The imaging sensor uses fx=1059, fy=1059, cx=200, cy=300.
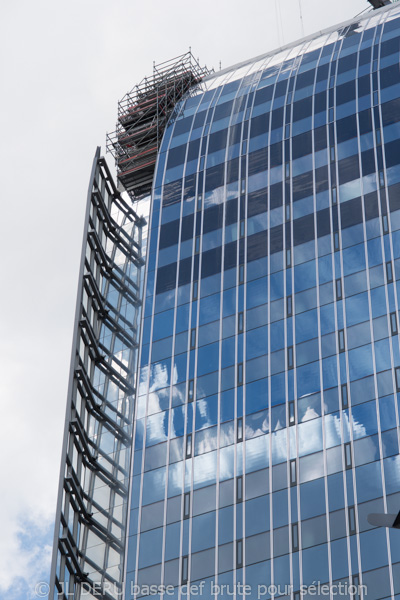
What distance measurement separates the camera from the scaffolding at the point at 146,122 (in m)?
114

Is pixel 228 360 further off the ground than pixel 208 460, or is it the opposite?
pixel 228 360

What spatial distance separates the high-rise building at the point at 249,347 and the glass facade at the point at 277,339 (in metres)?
0.16

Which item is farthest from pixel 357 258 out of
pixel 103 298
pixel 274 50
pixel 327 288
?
pixel 274 50

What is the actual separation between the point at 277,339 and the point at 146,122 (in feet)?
139

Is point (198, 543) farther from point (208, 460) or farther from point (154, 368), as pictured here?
point (154, 368)

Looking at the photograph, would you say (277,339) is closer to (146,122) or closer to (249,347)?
(249,347)

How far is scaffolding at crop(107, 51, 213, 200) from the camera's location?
11362cm

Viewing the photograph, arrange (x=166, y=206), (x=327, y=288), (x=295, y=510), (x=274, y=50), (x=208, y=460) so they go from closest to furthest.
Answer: (x=295, y=510), (x=208, y=460), (x=327, y=288), (x=166, y=206), (x=274, y=50)

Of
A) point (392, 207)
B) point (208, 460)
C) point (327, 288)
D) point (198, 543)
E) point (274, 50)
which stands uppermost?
point (274, 50)

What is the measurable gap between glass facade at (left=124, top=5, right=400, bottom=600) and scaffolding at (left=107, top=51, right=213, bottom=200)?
17.1ft

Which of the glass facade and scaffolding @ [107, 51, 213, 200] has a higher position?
scaffolding @ [107, 51, 213, 200]

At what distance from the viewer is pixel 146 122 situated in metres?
119

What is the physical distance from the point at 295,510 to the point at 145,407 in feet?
59.8

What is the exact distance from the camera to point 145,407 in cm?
8806
